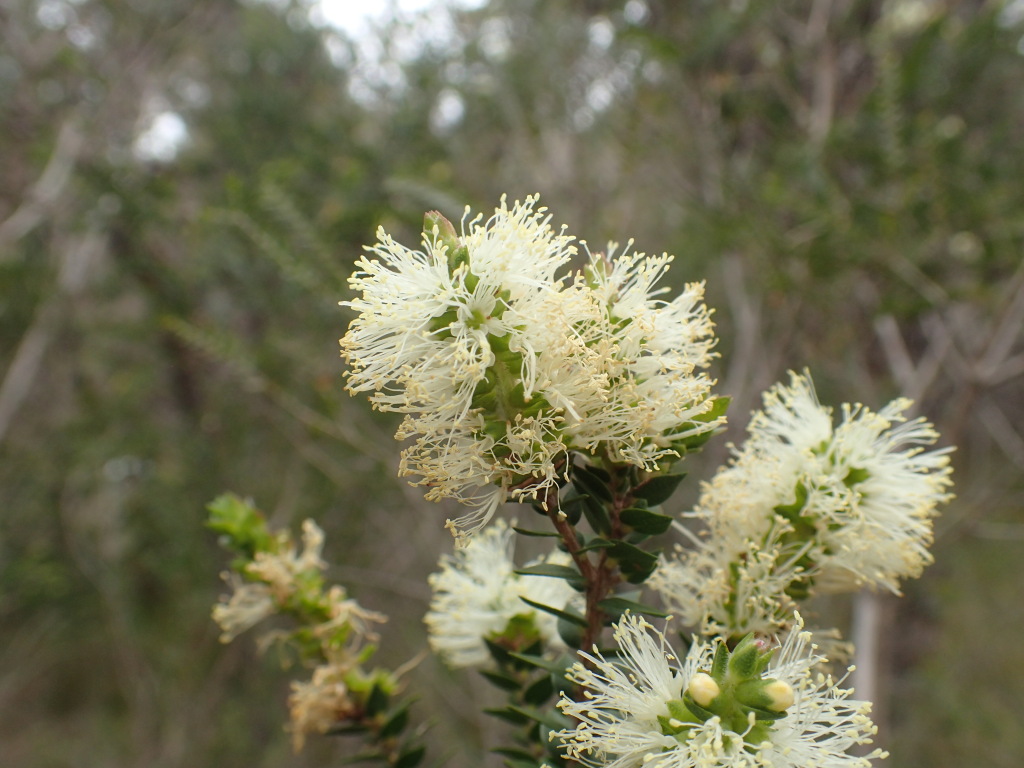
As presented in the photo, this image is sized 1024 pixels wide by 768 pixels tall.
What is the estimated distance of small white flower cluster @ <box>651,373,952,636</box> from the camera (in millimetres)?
880

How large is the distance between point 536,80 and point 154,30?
2.02 m

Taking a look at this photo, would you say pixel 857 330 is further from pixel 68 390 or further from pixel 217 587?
pixel 68 390

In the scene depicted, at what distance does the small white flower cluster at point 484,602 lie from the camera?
3.48 ft

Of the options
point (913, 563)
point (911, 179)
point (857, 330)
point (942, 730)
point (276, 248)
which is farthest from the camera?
point (942, 730)

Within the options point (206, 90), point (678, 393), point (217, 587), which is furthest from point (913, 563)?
point (206, 90)

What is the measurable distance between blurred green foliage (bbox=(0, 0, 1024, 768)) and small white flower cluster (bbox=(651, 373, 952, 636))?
127 centimetres

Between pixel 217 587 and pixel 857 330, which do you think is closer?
pixel 857 330

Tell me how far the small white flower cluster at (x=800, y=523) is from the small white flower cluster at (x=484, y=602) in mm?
185

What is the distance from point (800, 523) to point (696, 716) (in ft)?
0.95

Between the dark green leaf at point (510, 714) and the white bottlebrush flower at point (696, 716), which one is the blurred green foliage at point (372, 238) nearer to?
the dark green leaf at point (510, 714)

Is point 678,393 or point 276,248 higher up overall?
point 276,248

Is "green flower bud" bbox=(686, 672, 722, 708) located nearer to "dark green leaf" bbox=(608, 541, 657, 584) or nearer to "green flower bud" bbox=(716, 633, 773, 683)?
"green flower bud" bbox=(716, 633, 773, 683)

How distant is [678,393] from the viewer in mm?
792

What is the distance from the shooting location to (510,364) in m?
0.77
